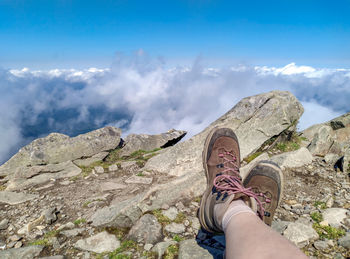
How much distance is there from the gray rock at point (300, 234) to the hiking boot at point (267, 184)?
47 cm

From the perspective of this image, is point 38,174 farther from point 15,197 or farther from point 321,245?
point 321,245

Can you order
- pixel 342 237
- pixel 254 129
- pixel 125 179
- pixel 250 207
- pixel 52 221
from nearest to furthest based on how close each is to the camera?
pixel 250 207
pixel 342 237
pixel 52 221
pixel 125 179
pixel 254 129

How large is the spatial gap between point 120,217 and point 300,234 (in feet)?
12.0

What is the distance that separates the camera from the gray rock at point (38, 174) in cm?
849

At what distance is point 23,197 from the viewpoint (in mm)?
7465

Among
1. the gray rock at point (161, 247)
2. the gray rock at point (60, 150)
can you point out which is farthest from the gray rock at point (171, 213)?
the gray rock at point (60, 150)

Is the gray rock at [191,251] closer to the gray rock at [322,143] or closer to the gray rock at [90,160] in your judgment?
the gray rock at [322,143]

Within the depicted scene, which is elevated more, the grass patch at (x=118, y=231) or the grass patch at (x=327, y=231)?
the grass patch at (x=327, y=231)

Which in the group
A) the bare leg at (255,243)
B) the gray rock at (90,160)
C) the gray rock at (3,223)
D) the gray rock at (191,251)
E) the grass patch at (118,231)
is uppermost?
the bare leg at (255,243)

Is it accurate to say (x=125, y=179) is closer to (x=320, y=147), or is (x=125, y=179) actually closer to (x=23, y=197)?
(x=23, y=197)

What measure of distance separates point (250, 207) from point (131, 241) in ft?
7.93

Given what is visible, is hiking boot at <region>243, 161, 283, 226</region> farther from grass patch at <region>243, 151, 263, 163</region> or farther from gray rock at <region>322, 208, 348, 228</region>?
grass patch at <region>243, 151, 263, 163</region>

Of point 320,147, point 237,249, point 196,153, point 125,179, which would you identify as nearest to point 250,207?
point 237,249

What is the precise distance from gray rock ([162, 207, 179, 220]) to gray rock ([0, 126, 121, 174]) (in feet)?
25.5
